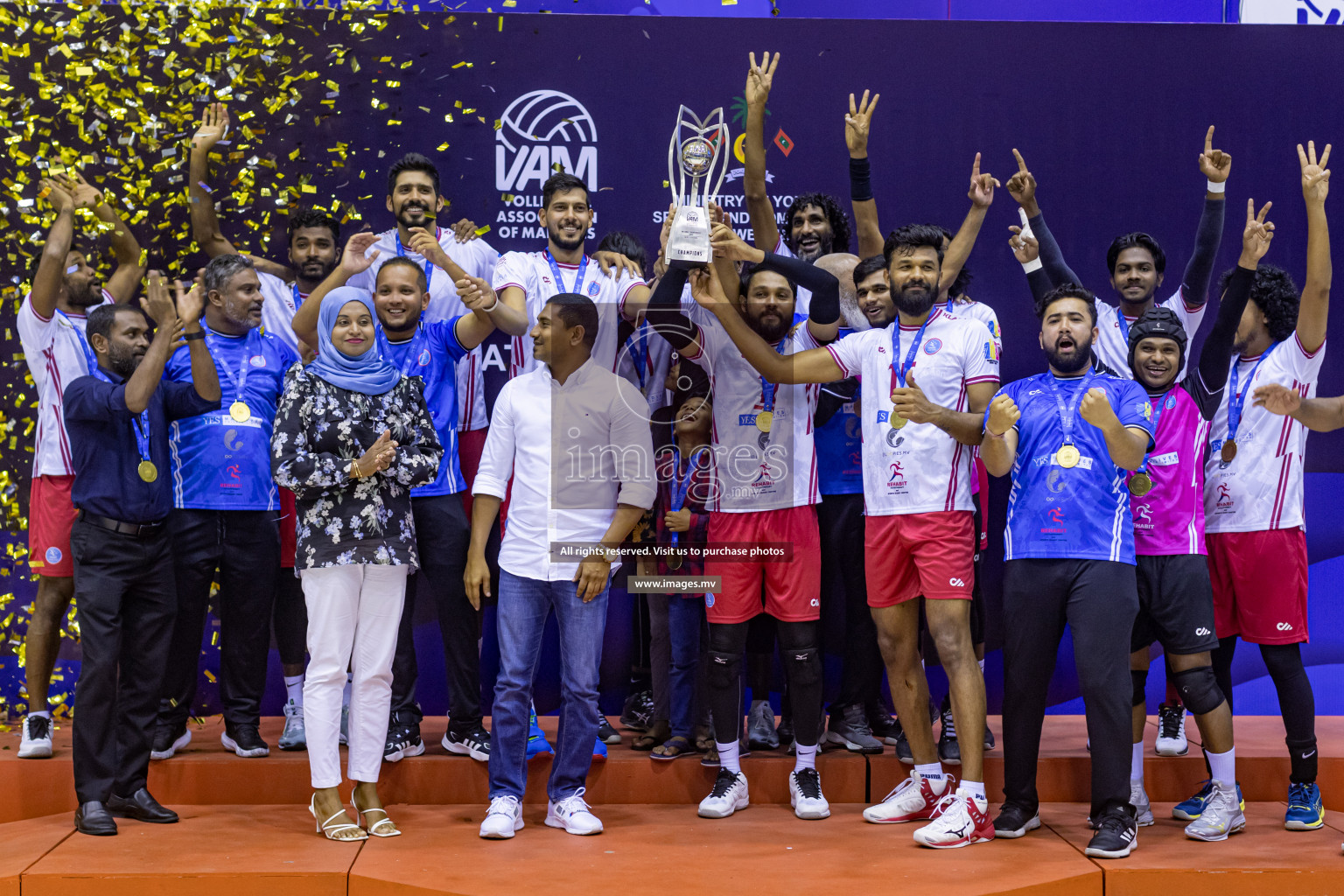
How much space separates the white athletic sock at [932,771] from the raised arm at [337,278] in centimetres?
287

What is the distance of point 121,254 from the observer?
16.0 ft

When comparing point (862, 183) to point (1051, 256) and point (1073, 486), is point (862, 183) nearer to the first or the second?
point (1051, 256)

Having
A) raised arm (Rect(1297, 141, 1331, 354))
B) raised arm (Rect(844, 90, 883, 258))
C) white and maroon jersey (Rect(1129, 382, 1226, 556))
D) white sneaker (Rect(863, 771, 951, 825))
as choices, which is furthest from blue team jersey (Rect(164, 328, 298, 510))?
raised arm (Rect(1297, 141, 1331, 354))

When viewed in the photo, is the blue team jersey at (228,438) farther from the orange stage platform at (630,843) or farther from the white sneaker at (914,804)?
the white sneaker at (914,804)

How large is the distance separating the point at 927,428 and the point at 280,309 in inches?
109

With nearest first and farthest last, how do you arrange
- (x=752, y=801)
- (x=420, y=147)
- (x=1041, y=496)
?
(x=1041, y=496) → (x=752, y=801) → (x=420, y=147)

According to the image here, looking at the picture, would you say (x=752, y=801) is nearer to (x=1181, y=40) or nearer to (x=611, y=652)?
(x=611, y=652)

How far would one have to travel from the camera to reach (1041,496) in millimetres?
3758

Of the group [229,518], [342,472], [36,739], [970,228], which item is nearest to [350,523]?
[342,472]

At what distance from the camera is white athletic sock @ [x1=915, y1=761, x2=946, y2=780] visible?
3.97 m

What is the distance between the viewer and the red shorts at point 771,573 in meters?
4.05

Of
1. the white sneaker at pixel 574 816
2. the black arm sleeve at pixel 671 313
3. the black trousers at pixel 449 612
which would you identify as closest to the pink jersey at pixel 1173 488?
the black arm sleeve at pixel 671 313

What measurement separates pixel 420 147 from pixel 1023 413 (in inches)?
119

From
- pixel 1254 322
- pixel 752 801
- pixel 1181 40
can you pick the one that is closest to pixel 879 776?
pixel 752 801
